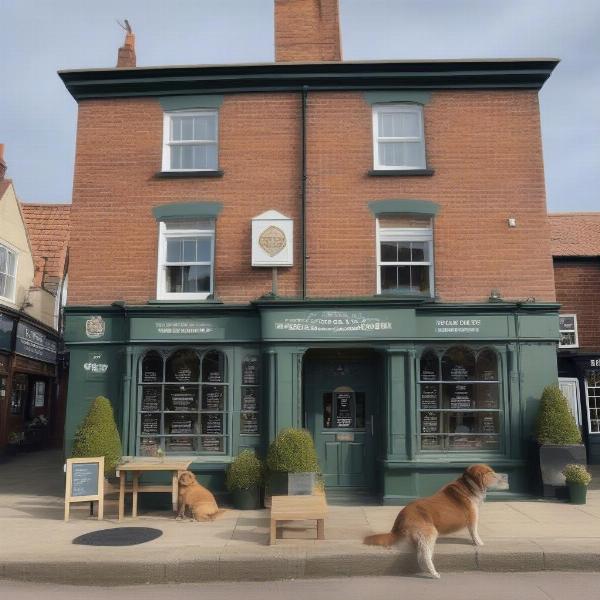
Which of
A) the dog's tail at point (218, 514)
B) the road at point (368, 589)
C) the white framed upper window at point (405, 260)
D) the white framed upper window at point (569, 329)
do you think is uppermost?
the white framed upper window at point (405, 260)

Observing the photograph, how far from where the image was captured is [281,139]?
12758mm

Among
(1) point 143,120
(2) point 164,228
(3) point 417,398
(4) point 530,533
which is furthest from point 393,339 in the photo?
(1) point 143,120

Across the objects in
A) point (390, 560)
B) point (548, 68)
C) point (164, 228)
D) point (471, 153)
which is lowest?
point (390, 560)

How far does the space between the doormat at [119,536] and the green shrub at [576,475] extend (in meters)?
6.83

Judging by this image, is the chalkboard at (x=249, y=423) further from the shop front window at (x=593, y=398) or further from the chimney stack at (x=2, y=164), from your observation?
the chimney stack at (x=2, y=164)

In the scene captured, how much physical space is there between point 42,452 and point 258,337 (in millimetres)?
11894

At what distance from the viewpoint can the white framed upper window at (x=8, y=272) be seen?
18.5 metres

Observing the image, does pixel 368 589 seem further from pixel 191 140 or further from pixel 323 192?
pixel 191 140

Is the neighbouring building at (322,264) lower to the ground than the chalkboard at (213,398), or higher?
higher

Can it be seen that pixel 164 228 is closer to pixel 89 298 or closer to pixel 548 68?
pixel 89 298

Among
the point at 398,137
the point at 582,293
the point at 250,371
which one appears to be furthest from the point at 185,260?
the point at 582,293

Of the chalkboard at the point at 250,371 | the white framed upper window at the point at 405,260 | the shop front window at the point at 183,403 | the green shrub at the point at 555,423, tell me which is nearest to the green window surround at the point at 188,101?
the white framed upper window at the point at 405,260

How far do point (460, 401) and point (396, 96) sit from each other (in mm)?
6099

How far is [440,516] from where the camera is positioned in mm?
7930
